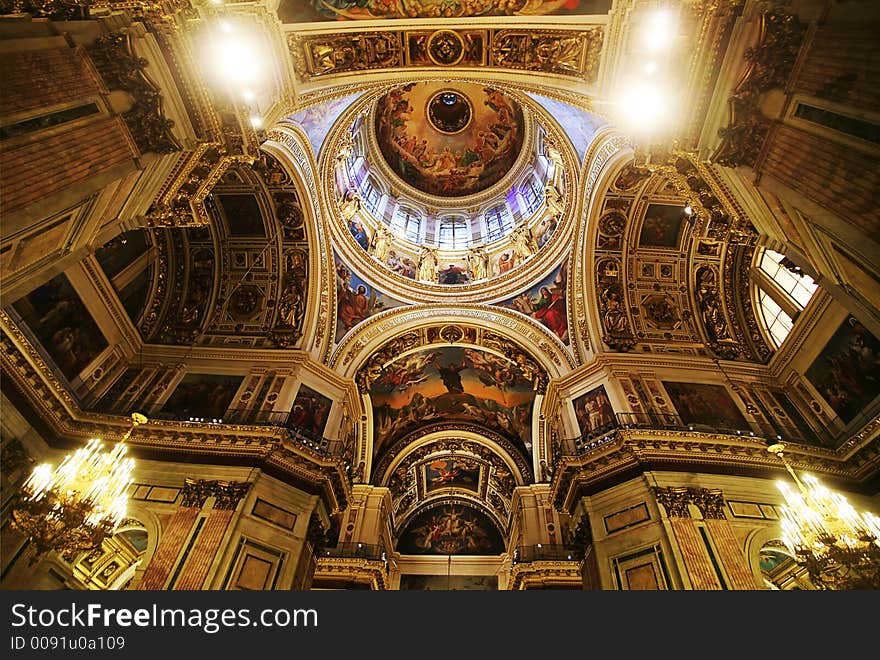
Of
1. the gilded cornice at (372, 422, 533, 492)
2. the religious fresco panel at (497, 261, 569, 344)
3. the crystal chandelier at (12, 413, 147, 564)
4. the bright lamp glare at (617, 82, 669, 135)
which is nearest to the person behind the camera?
the crystal chandelier at (12, 413, 147, 564)

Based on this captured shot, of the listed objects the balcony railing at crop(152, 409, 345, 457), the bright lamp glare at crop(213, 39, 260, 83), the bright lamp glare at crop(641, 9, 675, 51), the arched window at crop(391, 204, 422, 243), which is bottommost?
the balcony railing at crop(152, 409, 345, 457)

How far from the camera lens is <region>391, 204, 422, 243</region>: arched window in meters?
19.8

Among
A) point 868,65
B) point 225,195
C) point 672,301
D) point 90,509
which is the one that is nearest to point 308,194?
point 225,195

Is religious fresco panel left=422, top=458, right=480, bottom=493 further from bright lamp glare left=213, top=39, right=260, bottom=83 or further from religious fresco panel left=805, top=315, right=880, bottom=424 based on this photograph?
bright lamp glare left=213, top=39, right=260, bottom=83

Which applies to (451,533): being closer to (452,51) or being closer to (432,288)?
(432,288)

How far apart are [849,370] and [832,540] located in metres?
5.48

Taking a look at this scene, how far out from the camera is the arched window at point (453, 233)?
793 inches

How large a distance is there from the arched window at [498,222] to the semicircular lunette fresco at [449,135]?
165 cm

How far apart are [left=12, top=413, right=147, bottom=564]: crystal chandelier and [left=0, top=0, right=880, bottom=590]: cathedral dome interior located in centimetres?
12

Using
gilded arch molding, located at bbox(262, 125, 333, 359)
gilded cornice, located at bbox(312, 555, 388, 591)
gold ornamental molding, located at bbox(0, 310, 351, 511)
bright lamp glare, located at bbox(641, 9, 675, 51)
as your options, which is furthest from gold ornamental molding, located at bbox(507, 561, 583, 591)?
bright lamp glare, located at bbox(641, 9, 675, 51)

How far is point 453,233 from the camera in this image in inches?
822

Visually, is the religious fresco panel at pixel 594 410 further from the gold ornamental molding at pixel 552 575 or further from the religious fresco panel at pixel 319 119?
the religious fresco panel at pixel 319 119

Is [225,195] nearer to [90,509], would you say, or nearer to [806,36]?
[90,509]

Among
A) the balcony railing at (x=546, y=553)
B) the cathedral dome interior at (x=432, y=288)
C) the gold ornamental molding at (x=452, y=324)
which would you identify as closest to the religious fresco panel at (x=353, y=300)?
the cathedral dome interior at (x=432, y=288)
